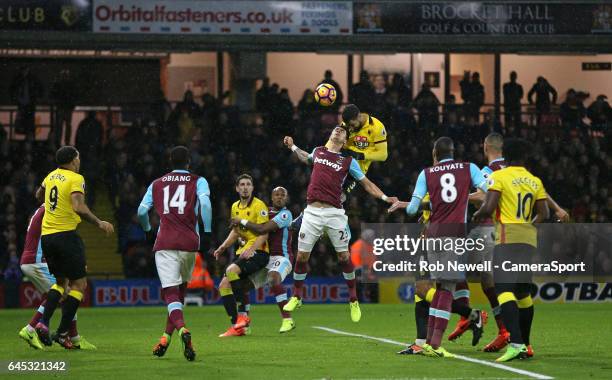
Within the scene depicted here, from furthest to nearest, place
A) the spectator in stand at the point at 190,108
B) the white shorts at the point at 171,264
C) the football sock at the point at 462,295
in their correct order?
the spectator in stand at the point at 190,108, the football sock at the point at 462,295, the white shorts at the point at 171,264

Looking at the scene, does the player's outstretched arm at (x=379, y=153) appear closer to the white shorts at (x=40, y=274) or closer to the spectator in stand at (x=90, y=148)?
the white shorts at (x=40, y=274)

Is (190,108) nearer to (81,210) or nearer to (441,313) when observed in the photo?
(81,210)

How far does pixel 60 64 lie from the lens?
1334 inches

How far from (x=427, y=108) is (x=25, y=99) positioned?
10180mm

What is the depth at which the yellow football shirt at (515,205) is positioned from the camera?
12055 mm

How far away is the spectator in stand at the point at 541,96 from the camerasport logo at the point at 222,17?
6.26 meters

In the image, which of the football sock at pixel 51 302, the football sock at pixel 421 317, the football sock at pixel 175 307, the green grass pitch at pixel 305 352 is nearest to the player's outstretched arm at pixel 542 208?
the green grass pitch at pixel 305 352

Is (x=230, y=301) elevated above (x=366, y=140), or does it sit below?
below

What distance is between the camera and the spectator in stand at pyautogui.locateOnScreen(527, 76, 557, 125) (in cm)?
3161

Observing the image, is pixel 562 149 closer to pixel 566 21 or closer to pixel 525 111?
pixel 525 111

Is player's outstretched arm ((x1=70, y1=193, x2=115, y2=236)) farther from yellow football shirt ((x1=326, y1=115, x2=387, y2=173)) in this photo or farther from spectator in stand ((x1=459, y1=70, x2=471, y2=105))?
spectator in stand ((x1=459, y1=70, x2=471, y2=105))

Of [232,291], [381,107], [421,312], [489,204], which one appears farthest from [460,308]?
[381,107]

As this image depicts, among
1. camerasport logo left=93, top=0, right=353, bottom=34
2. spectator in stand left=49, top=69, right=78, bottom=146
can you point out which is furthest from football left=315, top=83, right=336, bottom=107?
spectator in stand left=49, top=69, right=78, bottom=146

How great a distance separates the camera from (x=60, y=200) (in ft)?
46.2
